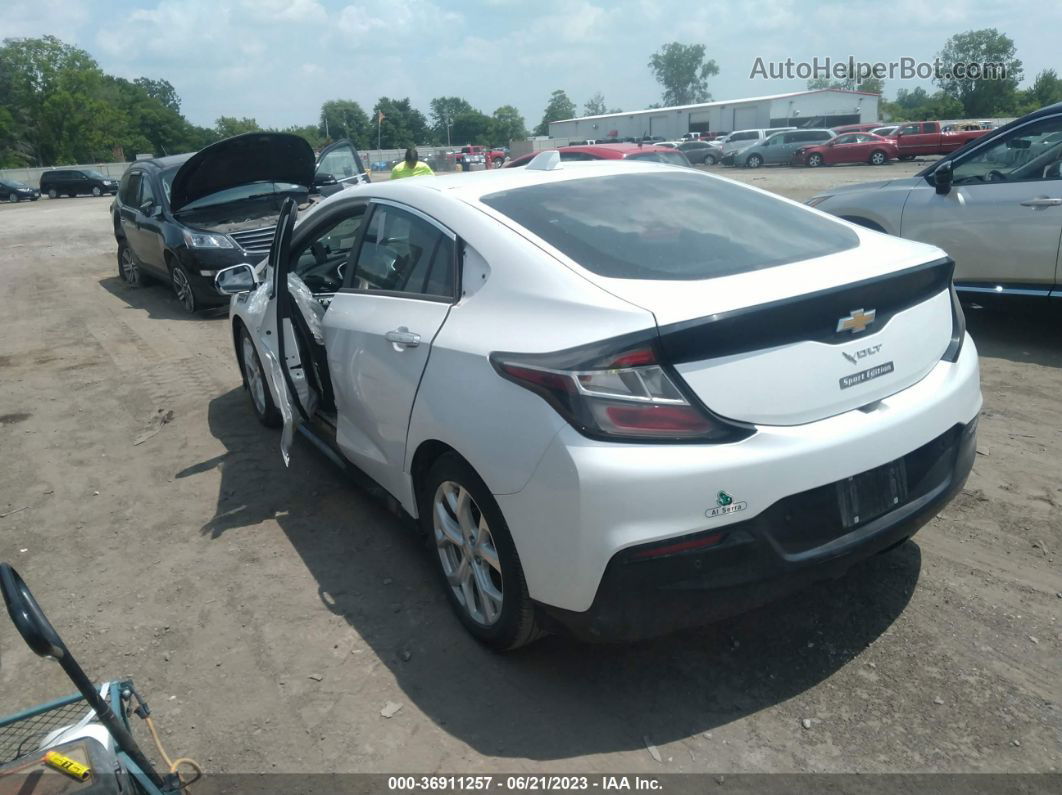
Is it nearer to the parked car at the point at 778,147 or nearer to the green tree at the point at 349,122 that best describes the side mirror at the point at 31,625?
the parked car at the point at 778,147

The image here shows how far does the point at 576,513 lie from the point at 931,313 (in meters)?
1.57

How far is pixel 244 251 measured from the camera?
942 centimetres

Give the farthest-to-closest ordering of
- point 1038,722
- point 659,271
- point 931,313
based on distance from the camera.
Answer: point 931,313 < point 659,271 < point 1038,722

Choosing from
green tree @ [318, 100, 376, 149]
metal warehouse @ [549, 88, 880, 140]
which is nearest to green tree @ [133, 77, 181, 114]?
green tree @ [318, 100, 376, 149]

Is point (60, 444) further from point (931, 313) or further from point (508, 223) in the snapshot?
point (931, 313)

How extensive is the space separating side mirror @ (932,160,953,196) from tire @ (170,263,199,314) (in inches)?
300

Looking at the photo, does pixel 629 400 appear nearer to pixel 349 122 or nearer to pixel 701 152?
pixel 701 152

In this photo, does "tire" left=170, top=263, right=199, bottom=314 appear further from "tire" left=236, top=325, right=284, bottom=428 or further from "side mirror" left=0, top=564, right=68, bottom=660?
"side mirror" left=0, top=564, right=68, bottom=660

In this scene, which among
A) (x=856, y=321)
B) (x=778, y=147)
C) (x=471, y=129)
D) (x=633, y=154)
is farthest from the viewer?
(x=471, y=129)

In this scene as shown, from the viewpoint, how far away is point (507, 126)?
128m

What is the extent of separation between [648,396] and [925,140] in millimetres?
39201

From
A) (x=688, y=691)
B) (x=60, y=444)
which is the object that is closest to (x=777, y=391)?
(x=688, y=691)

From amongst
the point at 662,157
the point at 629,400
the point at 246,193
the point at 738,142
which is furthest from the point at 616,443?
the point at 738,142

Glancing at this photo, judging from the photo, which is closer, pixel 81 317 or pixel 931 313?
pixel 931 313
